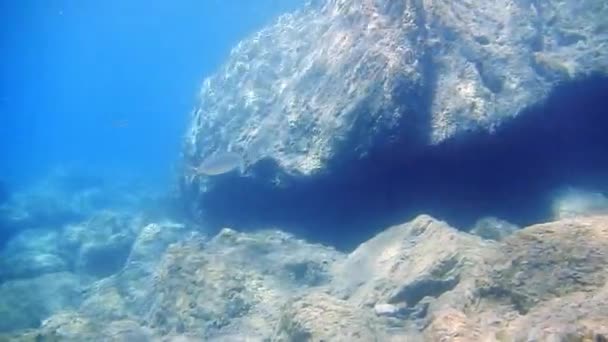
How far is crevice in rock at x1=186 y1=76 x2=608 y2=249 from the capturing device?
25.6 feet

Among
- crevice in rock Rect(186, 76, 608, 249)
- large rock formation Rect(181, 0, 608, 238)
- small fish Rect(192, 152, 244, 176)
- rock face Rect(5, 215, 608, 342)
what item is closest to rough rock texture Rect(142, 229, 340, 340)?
rock face Rect(5, 215, 608, 342)

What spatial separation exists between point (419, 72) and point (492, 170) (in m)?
1.96

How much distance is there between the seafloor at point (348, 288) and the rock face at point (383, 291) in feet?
0.06

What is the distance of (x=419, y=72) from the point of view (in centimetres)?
795

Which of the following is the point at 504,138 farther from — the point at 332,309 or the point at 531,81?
the point at 332,309

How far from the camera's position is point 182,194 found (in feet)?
53.1

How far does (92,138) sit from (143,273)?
198ft

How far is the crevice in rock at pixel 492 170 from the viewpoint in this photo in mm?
7812

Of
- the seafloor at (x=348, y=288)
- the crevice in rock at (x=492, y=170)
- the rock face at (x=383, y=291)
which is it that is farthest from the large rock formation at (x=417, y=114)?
the rock face at (x=383, y=291)

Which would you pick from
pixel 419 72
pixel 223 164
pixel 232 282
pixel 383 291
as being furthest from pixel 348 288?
pixel 223 164

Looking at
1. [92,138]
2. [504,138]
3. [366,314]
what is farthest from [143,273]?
[92,138]

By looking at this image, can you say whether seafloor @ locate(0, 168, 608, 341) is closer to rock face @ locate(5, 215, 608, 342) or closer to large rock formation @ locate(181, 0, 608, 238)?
rock face @ locate(5, 215, 608, 342)

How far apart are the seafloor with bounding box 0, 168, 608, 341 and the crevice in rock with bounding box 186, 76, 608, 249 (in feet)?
1.58

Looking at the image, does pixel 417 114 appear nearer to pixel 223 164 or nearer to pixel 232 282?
pixel 232 282
